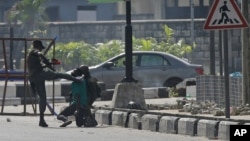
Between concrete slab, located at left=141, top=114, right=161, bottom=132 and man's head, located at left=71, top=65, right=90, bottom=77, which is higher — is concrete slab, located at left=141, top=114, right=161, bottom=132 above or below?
below

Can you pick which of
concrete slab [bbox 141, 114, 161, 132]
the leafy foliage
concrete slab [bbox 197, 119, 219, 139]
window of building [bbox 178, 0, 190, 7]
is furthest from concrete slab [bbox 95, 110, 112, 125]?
window of building [bbox 178, 0, 190, 7]

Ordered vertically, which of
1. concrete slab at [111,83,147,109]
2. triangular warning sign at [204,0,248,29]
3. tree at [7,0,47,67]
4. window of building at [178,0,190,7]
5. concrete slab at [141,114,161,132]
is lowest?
concrete slab at [141,114,161,132]

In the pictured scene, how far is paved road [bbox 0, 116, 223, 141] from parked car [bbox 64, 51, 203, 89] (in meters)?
11.8

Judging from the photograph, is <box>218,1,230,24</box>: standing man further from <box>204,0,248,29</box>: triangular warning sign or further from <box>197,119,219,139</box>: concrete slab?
<box>197,119,219,139</box>: concrete slab

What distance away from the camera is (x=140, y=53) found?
3434 cm

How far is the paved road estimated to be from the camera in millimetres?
18234

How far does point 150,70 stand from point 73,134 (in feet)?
49.4

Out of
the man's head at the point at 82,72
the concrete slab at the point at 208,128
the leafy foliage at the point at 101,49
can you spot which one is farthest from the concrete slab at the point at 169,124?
the leafy foliage at the point at 101,49

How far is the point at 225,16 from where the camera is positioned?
18.5 metres

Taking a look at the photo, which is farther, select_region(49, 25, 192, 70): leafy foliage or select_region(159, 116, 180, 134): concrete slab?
select_region(49, 25, 192, 70): leafy foliage

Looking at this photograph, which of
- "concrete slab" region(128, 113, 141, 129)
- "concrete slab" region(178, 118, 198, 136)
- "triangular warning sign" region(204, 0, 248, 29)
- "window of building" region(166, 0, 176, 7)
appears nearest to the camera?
"triangular warning sign" region(204, 0, 248, 29)

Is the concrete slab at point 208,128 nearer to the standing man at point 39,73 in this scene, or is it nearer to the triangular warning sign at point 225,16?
the triangular warning sign at point 225,16

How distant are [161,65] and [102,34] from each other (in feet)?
62.9

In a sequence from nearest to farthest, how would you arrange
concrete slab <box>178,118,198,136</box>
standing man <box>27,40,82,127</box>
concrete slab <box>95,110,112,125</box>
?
concrete slab <box>178,118,198,136</box>
standing man <box>27,40,82,127</box>
concrete slab <box>95,110,112,125</box>
